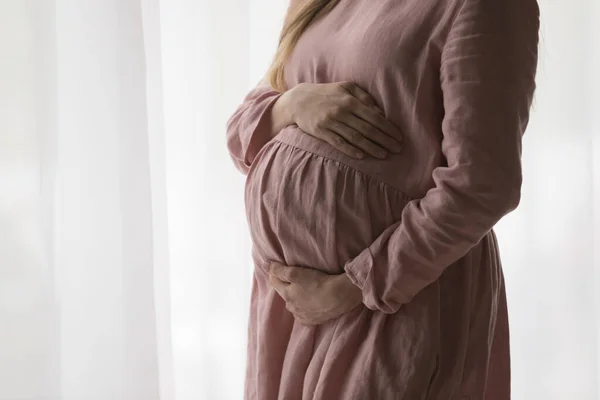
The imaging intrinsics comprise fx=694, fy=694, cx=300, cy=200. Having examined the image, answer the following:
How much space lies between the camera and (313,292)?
92 centimetres

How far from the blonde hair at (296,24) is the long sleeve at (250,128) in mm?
47

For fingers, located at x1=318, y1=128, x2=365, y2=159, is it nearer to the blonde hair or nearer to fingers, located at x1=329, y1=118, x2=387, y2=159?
fingers, located at x1=329, y1=118, x2=387, y2=159

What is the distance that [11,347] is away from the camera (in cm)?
122

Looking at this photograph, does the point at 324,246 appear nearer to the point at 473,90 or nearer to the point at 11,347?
the point at 473,90

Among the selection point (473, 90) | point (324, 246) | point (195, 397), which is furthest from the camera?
point (195, 397)

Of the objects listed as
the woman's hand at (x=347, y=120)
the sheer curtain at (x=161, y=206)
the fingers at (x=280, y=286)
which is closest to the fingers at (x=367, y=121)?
the woman's hand at (x=347, y=120)

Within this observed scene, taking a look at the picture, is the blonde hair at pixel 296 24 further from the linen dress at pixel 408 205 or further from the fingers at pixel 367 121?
the fingers at pixel 367 121

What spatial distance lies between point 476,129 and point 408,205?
5.3 inches

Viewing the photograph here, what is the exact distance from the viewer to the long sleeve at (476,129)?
0.80m

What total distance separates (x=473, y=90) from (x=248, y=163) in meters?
0.41

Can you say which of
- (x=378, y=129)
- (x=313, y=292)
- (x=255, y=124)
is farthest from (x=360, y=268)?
(x=255, y=124)

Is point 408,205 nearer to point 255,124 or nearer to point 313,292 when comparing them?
point 313,292

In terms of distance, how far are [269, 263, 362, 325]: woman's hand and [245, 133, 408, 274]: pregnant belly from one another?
2cm

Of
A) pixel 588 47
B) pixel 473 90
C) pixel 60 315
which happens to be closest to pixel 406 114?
pixel 473 90
